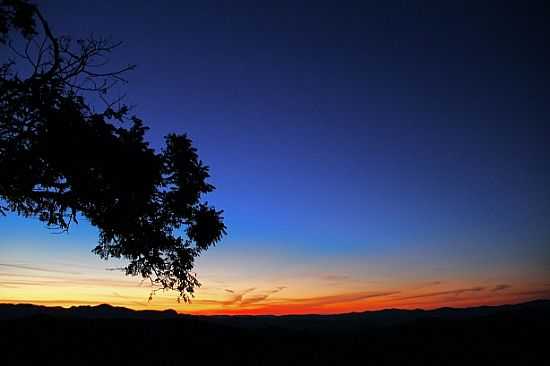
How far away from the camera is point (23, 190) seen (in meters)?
11.8

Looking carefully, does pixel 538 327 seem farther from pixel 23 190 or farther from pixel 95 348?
pixel 23 190

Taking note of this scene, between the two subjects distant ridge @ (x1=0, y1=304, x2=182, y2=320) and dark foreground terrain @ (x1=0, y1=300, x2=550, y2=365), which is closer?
dark foreground terrain @ (x1=0, y1=300, x2=550, y2=365)

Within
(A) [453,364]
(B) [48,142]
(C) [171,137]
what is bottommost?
(A) [453,364]

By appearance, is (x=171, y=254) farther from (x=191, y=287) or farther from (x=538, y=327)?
(x=538, y=327)

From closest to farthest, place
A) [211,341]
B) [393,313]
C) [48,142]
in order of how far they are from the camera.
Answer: [48,142] → [211,341] → [393,313]

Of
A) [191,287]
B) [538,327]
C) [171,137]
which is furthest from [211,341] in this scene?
[538,327]

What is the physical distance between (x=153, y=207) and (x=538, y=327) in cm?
1915

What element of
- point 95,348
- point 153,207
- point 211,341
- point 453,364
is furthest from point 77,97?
point 453,364

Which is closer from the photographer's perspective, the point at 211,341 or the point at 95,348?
the point at 95,348

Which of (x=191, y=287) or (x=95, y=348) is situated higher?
(x=191, y=287)

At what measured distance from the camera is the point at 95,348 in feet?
49.4

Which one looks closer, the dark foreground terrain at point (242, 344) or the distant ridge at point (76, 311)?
the dark foreground terrain at point (242, 344)

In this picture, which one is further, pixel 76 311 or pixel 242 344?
pixel 76 311

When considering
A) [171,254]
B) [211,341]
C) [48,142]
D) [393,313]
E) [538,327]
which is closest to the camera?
[48,142]
